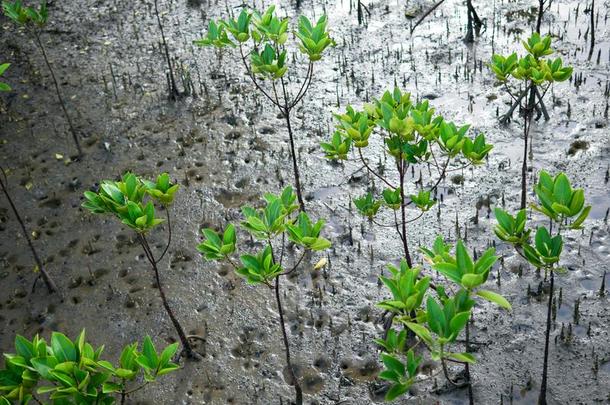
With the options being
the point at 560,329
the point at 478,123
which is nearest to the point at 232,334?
the point at 560,329

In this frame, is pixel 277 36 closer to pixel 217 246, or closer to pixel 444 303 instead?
pixel 217 246

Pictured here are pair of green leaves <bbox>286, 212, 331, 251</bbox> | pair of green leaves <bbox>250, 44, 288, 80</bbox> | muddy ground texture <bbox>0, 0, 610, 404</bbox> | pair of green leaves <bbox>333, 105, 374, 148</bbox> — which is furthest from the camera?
pair of green leaves <bbox>250, 44, 288, 80</bbox>

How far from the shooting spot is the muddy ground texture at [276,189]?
3.81 meters

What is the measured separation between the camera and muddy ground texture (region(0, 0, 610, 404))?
3.81 metres

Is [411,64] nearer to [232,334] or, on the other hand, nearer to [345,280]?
[345,280]

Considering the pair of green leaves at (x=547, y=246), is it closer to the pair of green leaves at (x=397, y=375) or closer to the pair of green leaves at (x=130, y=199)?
the pair of green leaves at (x=397, y=375)

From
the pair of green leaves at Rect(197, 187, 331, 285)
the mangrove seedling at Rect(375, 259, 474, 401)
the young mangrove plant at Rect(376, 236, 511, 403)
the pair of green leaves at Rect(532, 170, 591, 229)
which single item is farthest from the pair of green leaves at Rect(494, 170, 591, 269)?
the pair of green leaves at Rect(197, 187, 331, 285)

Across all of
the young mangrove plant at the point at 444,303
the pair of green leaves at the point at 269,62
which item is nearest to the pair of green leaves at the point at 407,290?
the young mangrove plant at the point at 444,303

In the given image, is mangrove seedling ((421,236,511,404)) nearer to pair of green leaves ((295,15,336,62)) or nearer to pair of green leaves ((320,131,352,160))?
pair of green leaves ((320,131,352,160))

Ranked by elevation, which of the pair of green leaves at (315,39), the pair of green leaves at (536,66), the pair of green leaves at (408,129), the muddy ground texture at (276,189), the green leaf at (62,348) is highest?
the pair of green leaves at (315,39)

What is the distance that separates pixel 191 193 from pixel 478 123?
2391mm

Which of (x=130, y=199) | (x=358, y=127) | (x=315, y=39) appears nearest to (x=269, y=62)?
(x=315, y=39)

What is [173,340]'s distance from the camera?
412 cm

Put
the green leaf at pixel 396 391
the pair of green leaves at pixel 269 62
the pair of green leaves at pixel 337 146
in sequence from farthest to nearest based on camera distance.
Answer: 1. the pair of green leaves at pixel 269 62
2. the pair of green leaves at pixel 337 146
3. the green leaf at pixel 396 391
